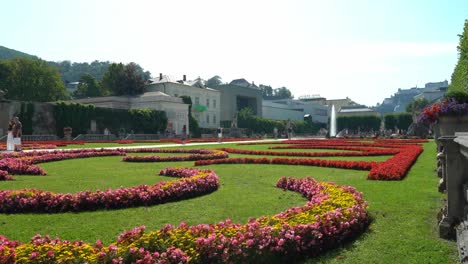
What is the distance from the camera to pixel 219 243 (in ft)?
12.5

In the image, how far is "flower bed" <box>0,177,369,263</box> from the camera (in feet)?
11.4

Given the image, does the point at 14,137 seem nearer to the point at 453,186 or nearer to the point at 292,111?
the point at 453,186

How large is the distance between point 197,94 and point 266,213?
2588 inches

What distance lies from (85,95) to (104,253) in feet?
251

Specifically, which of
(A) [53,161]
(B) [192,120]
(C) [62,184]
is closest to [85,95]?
(B) [192,120]

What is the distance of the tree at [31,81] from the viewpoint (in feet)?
190

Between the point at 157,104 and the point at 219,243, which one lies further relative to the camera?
the point at 157,104

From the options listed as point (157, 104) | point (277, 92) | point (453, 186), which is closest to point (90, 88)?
point (157, 104)

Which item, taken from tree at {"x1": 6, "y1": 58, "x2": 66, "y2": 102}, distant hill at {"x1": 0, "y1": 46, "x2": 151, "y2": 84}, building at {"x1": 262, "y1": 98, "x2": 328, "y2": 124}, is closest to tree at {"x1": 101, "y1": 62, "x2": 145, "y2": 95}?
tree at {"x1": 6, "y1": 58, "x2": 66, "y2": 102}

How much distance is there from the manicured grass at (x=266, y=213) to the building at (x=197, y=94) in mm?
56814

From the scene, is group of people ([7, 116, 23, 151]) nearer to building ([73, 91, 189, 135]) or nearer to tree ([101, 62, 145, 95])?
building ([73, 91, 189, 135])

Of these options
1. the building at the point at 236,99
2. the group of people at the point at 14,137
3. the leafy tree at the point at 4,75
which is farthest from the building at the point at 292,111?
the group of people at the point at 14,137

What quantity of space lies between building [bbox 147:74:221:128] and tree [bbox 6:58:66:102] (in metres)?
14.0

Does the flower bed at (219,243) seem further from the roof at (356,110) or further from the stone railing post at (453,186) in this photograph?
the roof at (356,110)
